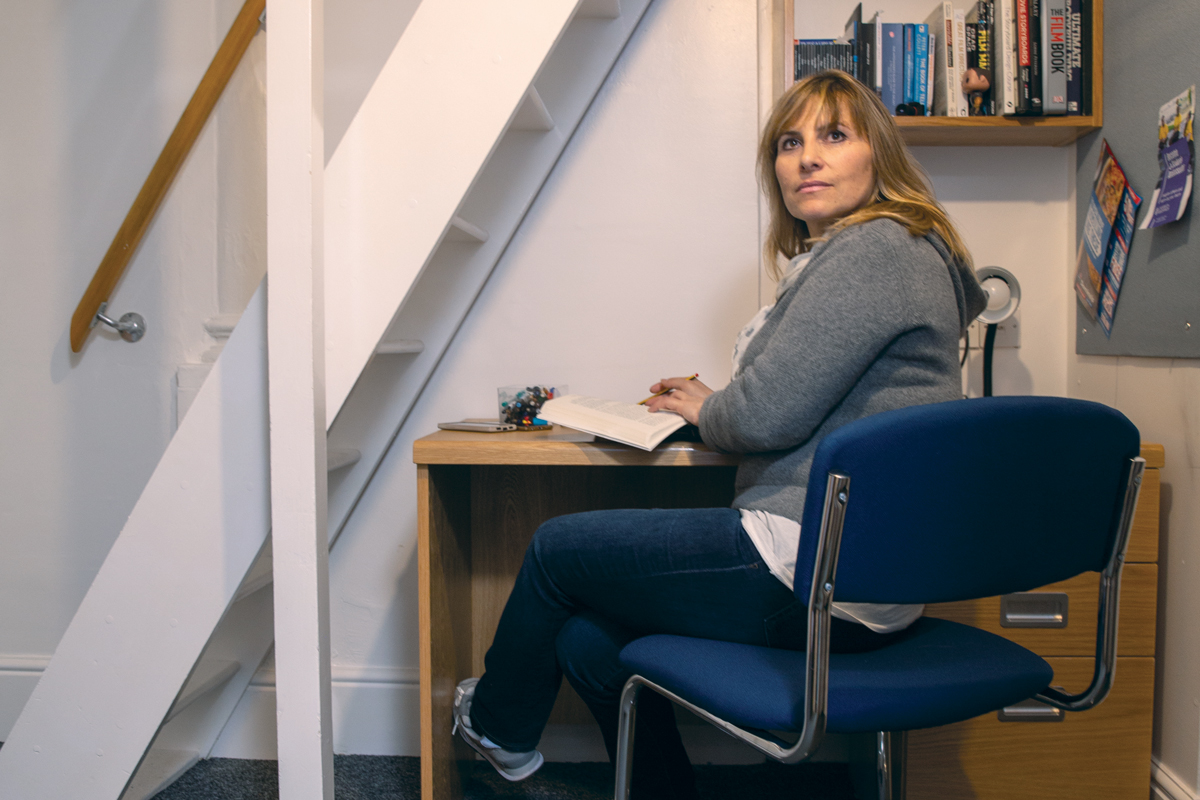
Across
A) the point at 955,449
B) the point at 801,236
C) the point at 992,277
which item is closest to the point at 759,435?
the point at 955,449

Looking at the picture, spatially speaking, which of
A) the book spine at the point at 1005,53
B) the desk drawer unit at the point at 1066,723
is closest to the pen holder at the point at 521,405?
the desk drawer unit at the point at 1066,723

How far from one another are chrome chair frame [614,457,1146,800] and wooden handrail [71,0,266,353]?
151 centimetres

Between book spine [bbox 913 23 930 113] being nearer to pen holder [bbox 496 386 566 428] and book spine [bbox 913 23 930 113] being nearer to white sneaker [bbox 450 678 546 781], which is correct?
pen holder [bbox 496 386 566 428]

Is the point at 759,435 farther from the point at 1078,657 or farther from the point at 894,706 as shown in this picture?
the point at 1078,657

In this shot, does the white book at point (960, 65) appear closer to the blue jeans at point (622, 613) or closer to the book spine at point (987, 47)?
the book spine at point (987, 47)

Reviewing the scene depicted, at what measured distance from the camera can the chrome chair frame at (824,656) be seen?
761mm

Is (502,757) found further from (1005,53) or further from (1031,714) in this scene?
(1005,53)

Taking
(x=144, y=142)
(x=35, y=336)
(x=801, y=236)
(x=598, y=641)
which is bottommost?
(x=598, y=641)

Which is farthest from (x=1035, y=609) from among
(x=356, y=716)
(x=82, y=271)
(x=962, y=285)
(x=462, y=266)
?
(x=82, y=271)

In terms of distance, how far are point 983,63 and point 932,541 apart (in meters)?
1.29

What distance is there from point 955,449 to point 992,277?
3.55ft

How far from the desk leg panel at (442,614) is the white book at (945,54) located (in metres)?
1.27

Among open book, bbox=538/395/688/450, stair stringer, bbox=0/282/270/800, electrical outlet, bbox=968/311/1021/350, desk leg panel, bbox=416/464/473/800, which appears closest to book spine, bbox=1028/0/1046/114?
electrical outlet, bbox=968/311/1021/350

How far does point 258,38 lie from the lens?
1.82 meters
